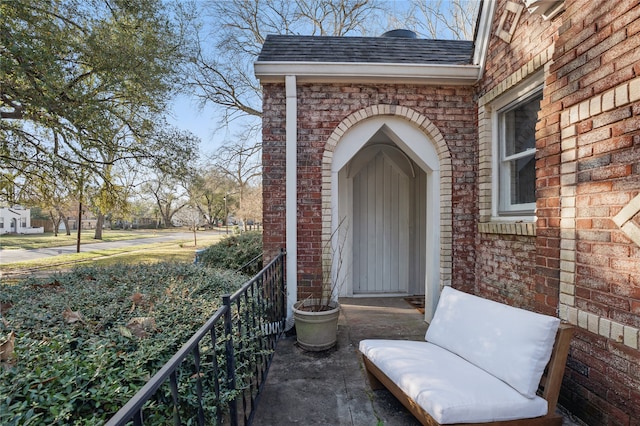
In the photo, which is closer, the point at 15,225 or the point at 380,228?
the point at 380,228

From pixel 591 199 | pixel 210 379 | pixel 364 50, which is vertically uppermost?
pixel 364 50

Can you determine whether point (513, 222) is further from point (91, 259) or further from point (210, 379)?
point (91, 259)

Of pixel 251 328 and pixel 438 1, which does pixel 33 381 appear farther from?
pixel 438 1

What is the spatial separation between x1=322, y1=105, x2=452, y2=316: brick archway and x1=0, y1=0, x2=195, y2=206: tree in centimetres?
435

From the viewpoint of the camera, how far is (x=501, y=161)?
350 centimetres

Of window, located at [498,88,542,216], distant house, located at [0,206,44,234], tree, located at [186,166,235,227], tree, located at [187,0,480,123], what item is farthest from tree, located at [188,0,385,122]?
distant house, located at [0,206,44,234]

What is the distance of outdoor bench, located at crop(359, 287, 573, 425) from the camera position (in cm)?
170

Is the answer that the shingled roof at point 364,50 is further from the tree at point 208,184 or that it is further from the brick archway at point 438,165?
the tree at point 208,184

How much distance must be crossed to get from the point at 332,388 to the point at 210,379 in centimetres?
110

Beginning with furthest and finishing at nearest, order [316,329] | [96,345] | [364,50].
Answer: [364,50]
[316,329]
[96,345]

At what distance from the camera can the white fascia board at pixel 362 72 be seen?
358cm

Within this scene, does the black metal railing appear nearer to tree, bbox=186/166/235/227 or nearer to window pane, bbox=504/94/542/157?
window pane, bbox=504/94/542/157

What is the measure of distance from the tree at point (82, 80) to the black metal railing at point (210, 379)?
5.03 metres

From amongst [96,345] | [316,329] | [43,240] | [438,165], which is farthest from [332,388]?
[43,240]
